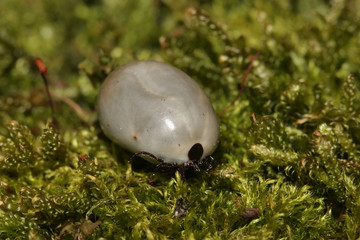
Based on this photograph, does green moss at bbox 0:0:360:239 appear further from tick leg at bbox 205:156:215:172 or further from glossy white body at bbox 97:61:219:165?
glossy white body at bbox 97:61:219:165

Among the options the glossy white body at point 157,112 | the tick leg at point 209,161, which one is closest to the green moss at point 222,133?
the tick leg at point 209,161

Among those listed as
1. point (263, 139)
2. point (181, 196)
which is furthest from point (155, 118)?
point (263, 139)

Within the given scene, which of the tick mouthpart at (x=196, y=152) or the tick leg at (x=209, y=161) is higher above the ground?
the tick mouthpart at (x=196, y=152)

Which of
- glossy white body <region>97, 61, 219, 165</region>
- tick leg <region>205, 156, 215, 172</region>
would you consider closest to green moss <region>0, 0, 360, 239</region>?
tick leg <region>205, 156, 215, 172</region>

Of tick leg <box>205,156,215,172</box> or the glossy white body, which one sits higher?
the glossy white body

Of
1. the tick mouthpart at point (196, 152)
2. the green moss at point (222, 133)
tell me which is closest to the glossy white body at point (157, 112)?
the tick mouthpart at point (196, 152)

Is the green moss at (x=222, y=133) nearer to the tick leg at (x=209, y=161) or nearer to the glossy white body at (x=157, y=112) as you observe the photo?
the tick leg at (x=209, y=161)
